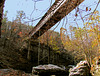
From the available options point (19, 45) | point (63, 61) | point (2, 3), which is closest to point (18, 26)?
point (19, 45)

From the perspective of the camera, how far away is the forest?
4333 millimetres

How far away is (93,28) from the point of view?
5285 mm

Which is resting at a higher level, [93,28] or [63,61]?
[93,28]

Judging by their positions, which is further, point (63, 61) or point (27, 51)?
point (63, 61)

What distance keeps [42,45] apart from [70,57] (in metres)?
4.77

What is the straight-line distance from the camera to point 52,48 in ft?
31.8

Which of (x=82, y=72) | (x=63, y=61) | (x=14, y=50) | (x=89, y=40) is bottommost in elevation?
(x=63, y=61)

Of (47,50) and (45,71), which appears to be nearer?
(45,71)

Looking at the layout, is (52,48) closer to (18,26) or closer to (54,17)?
(18,26)

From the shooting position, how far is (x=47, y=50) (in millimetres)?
9266

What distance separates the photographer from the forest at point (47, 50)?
4.33 meters

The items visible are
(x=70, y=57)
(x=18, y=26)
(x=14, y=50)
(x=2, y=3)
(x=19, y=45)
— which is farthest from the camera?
(x=70, y=57)

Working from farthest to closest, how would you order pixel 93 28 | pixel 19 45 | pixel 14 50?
pixel 19 45 < pixel 14 50 < pixel 93 28

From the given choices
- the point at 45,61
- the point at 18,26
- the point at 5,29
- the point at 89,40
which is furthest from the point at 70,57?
the point at 5,29
